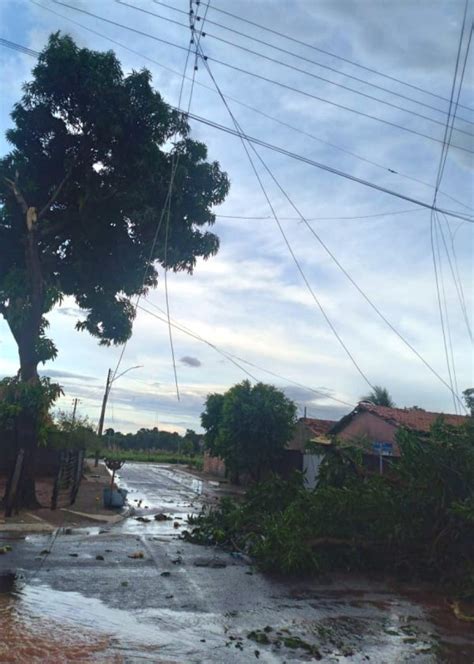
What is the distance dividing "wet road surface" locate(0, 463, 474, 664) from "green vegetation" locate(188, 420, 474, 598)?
631 millimetres

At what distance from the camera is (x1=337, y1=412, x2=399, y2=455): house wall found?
25.4 metres

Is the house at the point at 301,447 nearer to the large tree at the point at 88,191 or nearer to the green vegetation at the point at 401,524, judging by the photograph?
the large tree at the point at 88,191

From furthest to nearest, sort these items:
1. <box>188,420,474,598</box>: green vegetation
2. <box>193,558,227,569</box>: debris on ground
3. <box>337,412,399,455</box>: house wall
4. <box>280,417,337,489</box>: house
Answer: <box>280,417,337,489</box>: house
<box>337,412,399,455</box>: house wall
<box>193,558,227,569</box>: debris on ground
<box>188,420,474,598</box>: green vegetation

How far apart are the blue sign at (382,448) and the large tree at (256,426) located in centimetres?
707

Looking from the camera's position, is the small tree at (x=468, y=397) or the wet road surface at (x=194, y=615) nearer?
the wet road surface at (x=194, y=615)

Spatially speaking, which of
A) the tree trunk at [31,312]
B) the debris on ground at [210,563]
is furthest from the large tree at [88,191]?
the debris on ground at [210,563]

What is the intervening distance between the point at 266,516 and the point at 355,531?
2476 millimetres

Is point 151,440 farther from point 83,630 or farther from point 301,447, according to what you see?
point 83,630

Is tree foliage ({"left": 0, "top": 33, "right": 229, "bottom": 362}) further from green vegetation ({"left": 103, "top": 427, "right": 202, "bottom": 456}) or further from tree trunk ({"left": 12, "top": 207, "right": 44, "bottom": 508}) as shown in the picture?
green vegetation ({"left": 103, "top": 427, "right": 202, "bottom": 456})

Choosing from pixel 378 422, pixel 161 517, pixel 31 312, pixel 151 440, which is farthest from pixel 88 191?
pixel 151 440

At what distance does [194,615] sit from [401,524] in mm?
5033

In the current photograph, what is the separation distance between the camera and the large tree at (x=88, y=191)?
17719mm

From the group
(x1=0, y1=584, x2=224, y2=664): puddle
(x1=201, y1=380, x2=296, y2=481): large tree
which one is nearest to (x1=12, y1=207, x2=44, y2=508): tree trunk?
(x1=0, y1=584, x2=224, y2=664): puddle

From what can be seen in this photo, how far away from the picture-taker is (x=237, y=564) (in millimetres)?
10977
